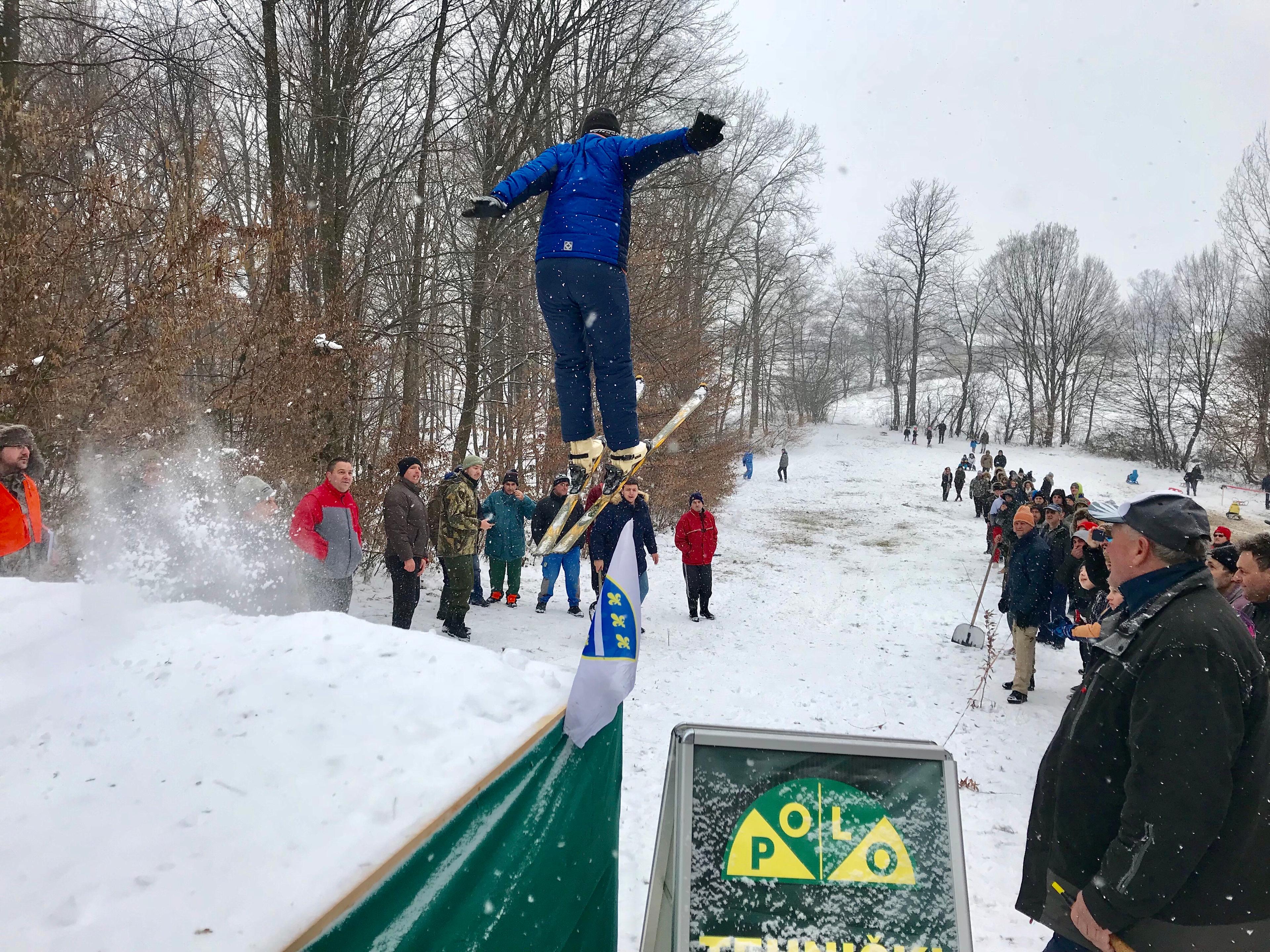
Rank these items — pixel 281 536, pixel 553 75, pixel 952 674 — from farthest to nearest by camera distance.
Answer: pixel 553 75 < pixel 952 674 < pixel 281 536

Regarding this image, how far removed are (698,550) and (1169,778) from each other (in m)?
7.02

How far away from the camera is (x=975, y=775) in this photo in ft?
17.5

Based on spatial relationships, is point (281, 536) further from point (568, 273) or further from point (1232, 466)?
point (1232, 466)

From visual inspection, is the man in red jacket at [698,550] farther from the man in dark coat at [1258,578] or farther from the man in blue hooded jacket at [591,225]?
the man in dark coat at [1258,578]

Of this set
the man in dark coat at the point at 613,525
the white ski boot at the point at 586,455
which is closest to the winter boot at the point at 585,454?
the white ski boot at the point at 586,455

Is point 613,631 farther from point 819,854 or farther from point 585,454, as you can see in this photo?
point 585,454

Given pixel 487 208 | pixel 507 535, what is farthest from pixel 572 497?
pixel 507 535

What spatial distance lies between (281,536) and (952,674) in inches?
276

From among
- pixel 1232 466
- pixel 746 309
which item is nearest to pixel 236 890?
pixel 746 309

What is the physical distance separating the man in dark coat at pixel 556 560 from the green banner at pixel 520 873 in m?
5.92

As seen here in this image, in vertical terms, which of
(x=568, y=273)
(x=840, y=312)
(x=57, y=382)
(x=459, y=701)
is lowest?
(x=459, y=701)

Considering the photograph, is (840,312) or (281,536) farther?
(840,312)

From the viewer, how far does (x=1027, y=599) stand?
700 centimetres

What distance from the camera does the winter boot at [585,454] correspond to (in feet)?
16.3
